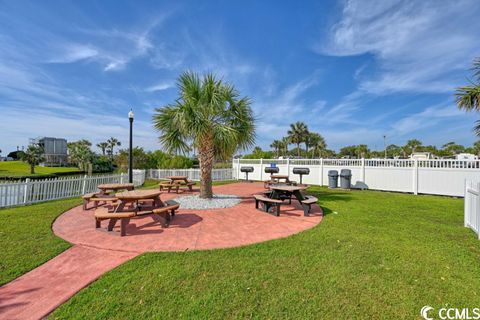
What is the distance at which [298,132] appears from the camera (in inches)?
2270

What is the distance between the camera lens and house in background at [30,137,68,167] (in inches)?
1783

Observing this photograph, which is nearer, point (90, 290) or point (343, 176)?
point (90, 290)

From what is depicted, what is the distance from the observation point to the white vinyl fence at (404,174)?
9.65m

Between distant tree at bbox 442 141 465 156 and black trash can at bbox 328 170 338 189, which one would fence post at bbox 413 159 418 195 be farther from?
distant tree at bbox 442 141 465 156

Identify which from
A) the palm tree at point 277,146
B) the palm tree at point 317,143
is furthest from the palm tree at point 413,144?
the palm tree at point 277,146

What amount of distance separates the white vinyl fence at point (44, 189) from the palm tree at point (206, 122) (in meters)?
5.09

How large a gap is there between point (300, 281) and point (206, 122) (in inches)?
245

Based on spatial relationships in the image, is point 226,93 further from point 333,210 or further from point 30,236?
point 30,236

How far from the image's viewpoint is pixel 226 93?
823 centimetres

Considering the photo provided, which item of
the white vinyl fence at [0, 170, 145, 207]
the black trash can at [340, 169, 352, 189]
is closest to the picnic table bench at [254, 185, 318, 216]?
the black trash can at [340, 169, 352, 189]

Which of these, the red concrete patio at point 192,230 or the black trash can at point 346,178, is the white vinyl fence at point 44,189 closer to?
the red concrete patio at point 192,230

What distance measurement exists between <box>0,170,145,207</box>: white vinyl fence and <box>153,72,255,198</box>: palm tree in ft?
16.7

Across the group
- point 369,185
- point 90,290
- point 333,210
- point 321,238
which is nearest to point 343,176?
point 369,185

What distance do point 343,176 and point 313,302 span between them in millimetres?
11364
